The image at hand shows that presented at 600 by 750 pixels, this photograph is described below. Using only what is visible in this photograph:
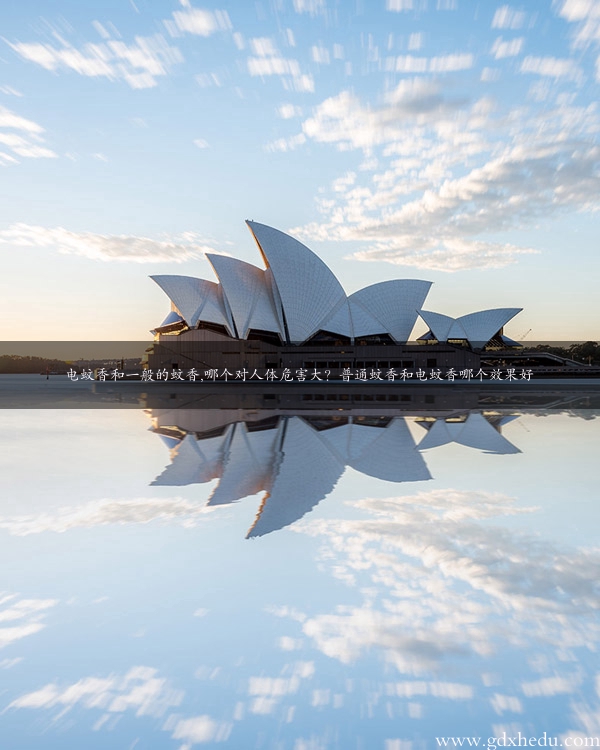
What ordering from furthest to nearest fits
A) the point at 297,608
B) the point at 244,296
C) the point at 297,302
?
the point at 297,302 → the point at 244,296 → the point at 297,608

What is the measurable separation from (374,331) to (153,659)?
185ft

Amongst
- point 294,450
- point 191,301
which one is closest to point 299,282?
point 191,301

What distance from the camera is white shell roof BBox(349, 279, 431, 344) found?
194 feet

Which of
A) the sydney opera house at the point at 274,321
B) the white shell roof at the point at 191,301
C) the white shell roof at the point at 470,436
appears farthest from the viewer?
the white shell roof at the point at 191,301

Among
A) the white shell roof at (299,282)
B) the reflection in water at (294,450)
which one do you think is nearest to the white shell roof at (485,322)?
the white shell roof at (299,282)

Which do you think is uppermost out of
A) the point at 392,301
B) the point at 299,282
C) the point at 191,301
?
the point at 299,282

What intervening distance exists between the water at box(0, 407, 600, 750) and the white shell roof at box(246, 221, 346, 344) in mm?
45182

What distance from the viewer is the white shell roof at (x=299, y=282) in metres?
51.4

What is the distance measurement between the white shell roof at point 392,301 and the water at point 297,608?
170 feet

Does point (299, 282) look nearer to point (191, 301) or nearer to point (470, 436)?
point (191, 301)

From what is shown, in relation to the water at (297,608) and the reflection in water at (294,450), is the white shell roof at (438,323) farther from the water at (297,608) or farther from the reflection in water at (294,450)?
the water at (297,608)

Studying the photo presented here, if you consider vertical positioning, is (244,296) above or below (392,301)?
below

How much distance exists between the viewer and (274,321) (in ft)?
179

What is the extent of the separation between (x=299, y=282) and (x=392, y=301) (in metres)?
12.1
